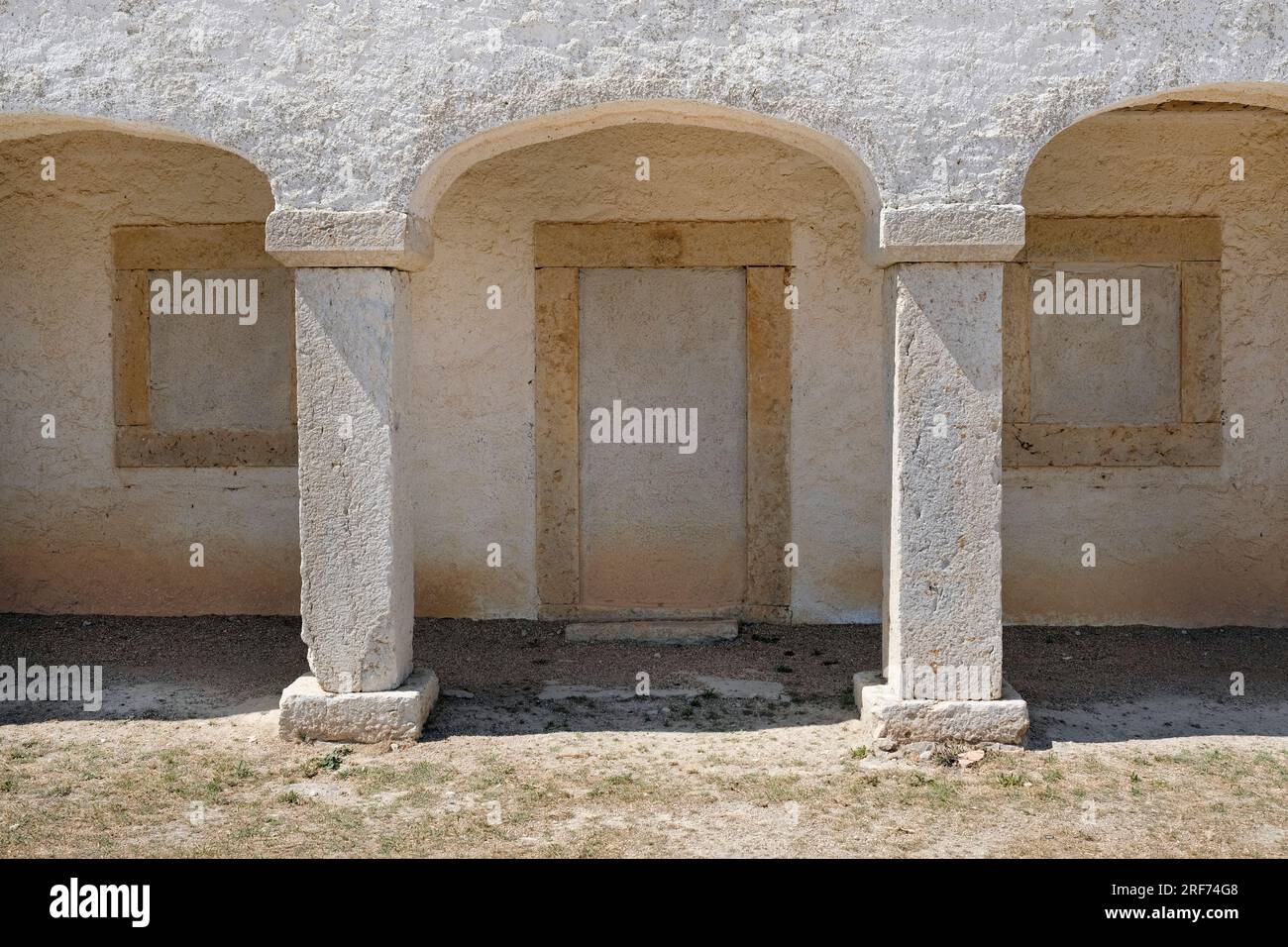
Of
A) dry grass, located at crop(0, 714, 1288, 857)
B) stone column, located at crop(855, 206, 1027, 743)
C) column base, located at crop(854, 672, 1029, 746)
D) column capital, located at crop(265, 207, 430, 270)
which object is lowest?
dry grass, located at crop(0, 714, 1288, 857)

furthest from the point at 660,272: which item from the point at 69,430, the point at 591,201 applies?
the point at 69,430

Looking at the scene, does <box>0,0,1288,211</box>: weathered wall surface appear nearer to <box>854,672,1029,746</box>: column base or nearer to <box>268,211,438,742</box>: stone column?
<box>268,211,438,742</box>: stone column

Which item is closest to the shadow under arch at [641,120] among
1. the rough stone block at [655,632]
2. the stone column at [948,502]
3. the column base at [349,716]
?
the stone column at [948,502]

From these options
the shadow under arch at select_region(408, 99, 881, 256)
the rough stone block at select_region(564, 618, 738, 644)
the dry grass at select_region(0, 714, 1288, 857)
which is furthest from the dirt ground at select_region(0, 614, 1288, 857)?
the shadow under arch at select_region(408, 99, 881, 256)

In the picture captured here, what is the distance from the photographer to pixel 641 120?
16.6 ft

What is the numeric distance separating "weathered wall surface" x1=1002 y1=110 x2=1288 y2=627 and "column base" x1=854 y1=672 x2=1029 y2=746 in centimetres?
223

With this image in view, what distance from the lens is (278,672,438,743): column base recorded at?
4.88 m

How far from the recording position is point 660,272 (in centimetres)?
693

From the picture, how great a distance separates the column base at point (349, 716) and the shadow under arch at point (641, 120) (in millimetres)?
2070

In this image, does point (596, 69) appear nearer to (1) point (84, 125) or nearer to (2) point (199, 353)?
(1) point (84, 125)

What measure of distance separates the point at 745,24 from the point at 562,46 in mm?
751

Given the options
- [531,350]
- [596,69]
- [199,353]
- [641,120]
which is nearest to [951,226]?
[641,120]

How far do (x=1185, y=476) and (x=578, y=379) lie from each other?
367 centimetres

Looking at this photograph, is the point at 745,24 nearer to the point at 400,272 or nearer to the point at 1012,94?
the point at 1012,94
